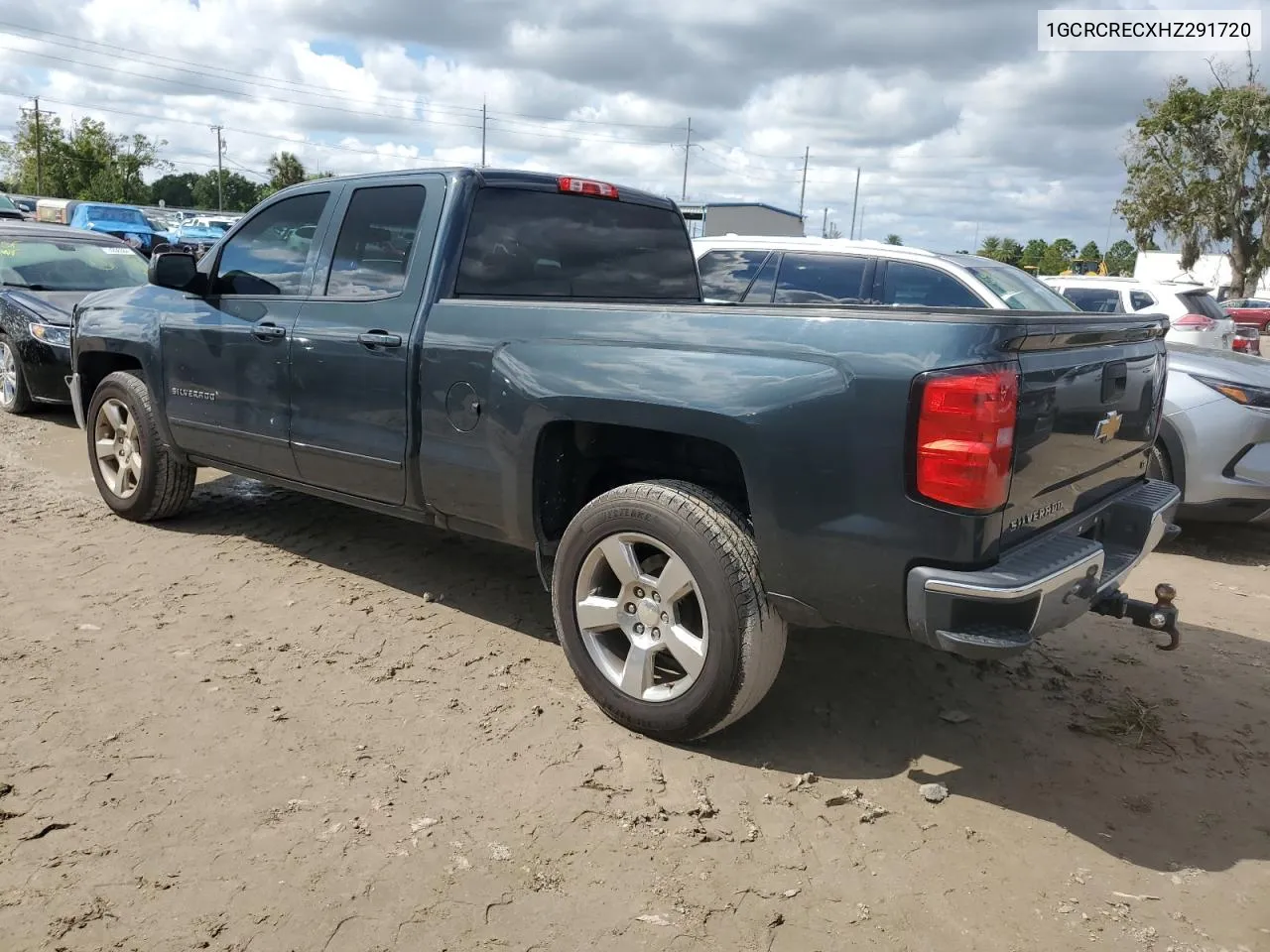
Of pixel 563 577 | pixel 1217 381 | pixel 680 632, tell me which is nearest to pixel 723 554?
pixel 680 632

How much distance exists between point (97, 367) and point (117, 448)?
56 cm

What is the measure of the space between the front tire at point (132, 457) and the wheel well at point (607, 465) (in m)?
2.66

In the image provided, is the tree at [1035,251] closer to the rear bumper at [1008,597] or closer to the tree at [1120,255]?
the tree at [1120,255]

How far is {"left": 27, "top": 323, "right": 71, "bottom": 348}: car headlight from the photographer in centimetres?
807

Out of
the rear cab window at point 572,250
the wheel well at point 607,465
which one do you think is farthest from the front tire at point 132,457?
the wheel well at point 607,465

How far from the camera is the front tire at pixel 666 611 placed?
3.03 meters

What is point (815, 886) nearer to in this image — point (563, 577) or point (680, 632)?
point (680, 632)

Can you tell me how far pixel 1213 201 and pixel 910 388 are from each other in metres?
42.2

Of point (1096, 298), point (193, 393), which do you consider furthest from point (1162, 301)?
point (193, 393)

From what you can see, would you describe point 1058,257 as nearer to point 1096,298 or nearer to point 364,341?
point 1096,298

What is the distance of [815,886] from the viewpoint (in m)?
2.65

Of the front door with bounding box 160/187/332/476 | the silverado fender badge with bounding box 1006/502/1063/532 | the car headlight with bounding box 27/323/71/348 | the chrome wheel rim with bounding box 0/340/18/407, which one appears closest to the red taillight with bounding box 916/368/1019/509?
the silverado fender badge with bounding box 1006/502/1063/532

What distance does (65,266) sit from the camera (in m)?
9.09

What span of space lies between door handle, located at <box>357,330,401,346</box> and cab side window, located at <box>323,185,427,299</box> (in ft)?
0.59
